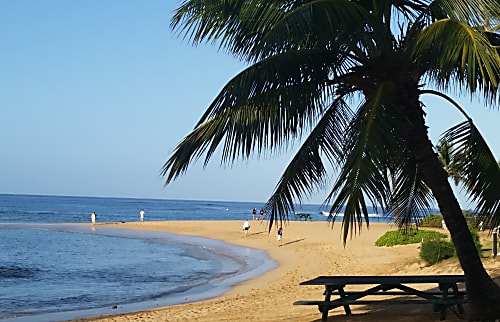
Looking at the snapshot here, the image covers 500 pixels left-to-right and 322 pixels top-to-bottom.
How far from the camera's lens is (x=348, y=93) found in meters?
6.99

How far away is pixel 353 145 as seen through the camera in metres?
6.04

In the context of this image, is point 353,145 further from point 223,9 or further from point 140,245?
point 140,245

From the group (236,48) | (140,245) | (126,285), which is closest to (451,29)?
(236,48)

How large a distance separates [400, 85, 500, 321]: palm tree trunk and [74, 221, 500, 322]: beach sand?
0.65 meters

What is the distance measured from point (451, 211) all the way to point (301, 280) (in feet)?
38.9

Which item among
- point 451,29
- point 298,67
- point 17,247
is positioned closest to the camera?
point 451,29

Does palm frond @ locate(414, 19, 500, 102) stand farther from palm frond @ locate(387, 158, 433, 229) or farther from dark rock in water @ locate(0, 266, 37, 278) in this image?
dark rock in water @ locate(0, 266, 37, 278)

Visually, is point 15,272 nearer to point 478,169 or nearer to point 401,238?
point 401,238

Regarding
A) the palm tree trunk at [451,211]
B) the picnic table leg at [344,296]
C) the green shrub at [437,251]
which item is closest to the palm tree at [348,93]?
the palm tree trunk at [451,211]

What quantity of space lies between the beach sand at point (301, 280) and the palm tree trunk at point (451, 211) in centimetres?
65

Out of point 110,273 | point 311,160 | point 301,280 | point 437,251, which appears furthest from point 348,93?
point 110,273

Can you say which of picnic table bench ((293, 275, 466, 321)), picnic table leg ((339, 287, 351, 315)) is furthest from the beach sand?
picnic table bench ((293, 275, 466, 321))

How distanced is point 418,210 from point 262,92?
11.0 ft

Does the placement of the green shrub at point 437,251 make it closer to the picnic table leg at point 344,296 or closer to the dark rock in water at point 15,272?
the picnic table leg at point 344,296
